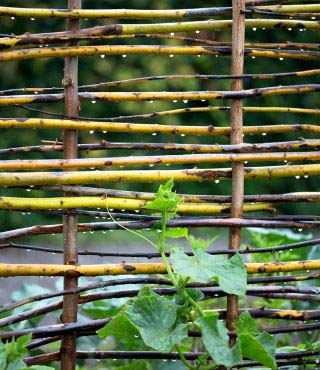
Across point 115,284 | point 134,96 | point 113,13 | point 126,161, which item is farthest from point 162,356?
point 113,13

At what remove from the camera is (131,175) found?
152 cm

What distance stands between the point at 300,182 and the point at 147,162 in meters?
3.41

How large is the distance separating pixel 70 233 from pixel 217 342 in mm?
451

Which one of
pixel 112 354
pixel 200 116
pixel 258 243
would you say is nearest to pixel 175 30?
pixel 112 354

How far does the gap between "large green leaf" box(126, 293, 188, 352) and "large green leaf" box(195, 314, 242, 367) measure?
0.12 ft

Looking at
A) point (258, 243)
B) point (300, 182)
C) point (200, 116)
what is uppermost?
point (200, 116)

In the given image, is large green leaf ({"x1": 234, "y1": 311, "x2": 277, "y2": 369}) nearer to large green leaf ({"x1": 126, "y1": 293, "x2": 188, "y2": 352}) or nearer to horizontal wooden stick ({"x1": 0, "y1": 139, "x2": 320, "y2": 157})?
large green leaf ({"x1": 126, "y1": 293, "x2": 188, "y2": 352})

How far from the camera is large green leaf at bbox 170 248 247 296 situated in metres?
1.24

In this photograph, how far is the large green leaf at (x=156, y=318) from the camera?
4.09 feet

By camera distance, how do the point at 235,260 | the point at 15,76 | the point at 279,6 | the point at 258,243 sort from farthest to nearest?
the point at 15,76
the point at 258,243
the point at 279,6
the point at 235,260

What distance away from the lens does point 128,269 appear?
152cm

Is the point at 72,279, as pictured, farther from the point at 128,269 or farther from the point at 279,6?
the point at 279,6

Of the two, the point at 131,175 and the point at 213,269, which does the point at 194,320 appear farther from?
the point at 131,175

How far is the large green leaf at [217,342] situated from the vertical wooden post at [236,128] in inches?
Answer: 12.3
